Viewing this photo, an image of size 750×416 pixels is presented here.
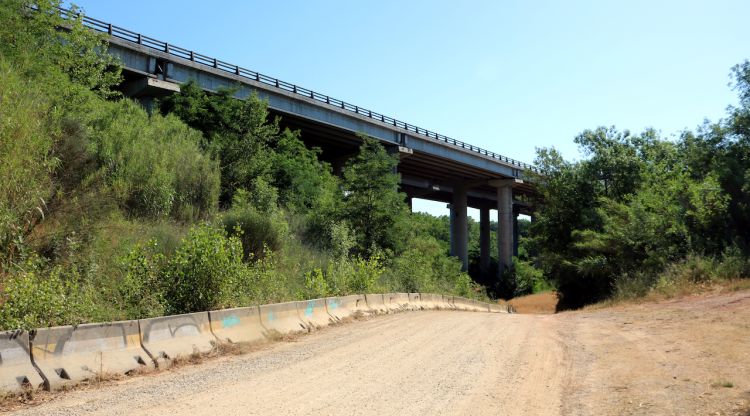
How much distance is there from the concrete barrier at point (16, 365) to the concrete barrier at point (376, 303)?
1154 cm

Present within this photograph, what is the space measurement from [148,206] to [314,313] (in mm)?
6449

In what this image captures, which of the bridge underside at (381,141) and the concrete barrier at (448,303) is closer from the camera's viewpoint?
the concrete barrier at (448,303)

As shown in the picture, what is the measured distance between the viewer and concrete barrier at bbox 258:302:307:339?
10.7 metres

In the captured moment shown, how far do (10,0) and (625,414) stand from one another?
729 inches

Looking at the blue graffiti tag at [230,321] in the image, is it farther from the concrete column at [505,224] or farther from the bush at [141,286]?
the concrete column at [505,224]

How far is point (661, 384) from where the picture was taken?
6.45 meters

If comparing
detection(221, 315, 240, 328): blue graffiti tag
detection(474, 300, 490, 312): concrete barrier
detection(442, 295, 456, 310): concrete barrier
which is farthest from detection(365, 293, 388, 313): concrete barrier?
detection(474, 300, 490, 312): concrete barrier

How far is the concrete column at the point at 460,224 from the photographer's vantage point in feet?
251

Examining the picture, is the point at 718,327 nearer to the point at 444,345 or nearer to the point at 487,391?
the point at 444,345

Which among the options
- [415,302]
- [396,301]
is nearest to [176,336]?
[396,301]

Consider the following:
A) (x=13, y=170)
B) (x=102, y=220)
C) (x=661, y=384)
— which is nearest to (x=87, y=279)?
(x=13, y=170)

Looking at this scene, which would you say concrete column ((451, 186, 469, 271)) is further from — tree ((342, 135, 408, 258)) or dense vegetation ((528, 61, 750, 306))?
tree ((342, 135, 408, 258))

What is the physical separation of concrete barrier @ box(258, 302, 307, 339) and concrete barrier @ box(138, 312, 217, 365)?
1.68 meters

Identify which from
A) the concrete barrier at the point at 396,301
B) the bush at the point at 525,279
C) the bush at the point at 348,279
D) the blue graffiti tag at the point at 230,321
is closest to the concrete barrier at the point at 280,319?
the blue graffiti tag at the point at 230,321
